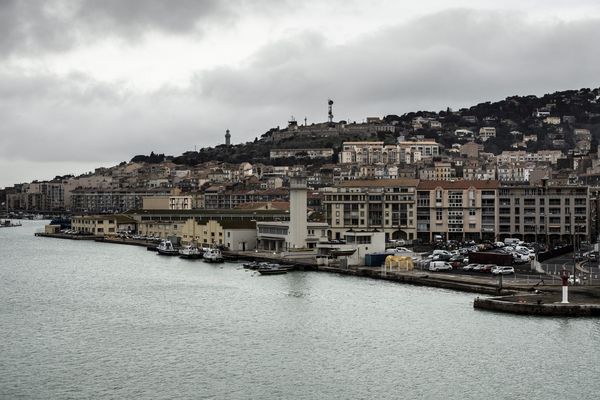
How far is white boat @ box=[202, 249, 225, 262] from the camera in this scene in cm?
3391

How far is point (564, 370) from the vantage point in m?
14.9

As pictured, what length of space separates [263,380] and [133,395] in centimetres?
218

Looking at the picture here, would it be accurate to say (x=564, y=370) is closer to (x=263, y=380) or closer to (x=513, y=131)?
(x=263, y=380)

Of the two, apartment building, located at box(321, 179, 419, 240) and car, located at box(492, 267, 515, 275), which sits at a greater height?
apartment building, located at box(321, 179, 419, 240)

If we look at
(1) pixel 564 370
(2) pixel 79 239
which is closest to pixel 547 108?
(2) pixel 79 239

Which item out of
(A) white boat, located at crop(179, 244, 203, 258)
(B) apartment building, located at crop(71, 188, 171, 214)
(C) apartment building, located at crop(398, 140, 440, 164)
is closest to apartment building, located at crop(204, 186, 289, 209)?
(B) apartment building, located at crop(71, 188, 171, 214)

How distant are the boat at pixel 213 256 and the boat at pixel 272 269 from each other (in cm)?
451

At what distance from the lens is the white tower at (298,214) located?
3375cm

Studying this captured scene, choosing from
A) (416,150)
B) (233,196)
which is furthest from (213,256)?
(416,150)

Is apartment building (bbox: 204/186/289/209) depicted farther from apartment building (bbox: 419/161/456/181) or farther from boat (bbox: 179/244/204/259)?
boat (bbox: 179/244/204/259)

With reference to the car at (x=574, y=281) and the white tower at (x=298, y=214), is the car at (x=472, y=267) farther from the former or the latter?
the white tower at (x=298, y=214)

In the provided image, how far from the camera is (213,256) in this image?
34.0 m

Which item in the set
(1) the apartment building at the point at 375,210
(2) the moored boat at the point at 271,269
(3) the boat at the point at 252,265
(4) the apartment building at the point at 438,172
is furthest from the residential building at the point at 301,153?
(2) the moored boat at the point at 271,269

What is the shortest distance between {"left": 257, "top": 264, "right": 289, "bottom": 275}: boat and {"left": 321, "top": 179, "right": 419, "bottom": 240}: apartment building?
1054 centimetres
